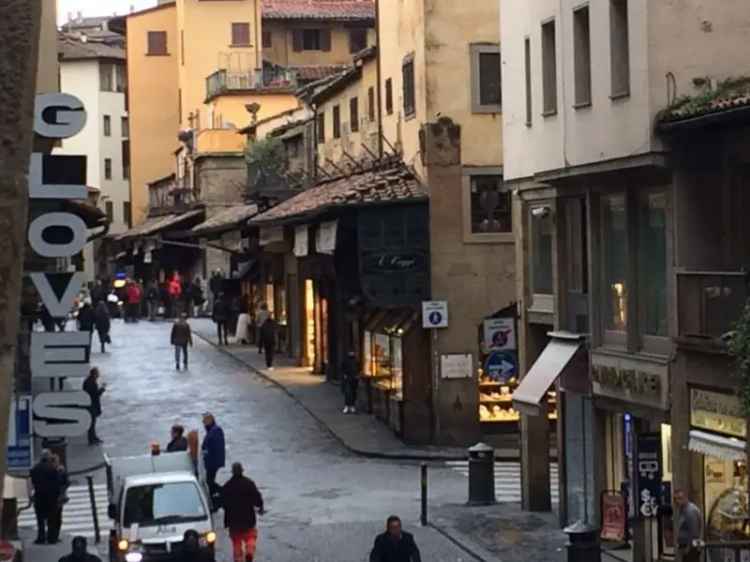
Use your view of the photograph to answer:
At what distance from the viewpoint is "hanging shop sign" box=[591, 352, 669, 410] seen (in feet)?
72.9

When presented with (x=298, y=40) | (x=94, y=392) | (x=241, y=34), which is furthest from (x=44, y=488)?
(x=298, y=40)

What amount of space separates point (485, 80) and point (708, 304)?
651 inches

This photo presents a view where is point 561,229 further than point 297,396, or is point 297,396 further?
point 297,396

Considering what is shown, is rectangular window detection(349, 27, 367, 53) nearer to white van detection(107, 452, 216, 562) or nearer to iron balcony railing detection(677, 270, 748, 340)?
white van detection(107, 452, 216, 562)

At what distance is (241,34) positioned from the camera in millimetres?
85812

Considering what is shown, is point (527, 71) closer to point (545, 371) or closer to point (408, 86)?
point (545, 371)

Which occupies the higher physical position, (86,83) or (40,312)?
(86,83)

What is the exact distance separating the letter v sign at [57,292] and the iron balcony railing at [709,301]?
24.3ft

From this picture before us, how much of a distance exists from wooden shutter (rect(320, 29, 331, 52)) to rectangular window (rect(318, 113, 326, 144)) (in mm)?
33090

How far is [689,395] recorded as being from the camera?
21.4m

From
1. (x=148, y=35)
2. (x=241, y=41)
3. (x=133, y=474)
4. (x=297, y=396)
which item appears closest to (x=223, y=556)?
(x=133, y=474)

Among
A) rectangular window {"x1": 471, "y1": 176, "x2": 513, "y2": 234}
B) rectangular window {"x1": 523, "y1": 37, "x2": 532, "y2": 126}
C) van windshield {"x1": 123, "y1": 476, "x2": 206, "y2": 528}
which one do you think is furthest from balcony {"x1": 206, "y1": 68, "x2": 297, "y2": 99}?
van windshield {"x1": 123, "y1": 476, "x2": 206, "y2": 528}

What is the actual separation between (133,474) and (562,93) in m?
8.23

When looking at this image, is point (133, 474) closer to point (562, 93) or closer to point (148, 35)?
point (562, 93)
